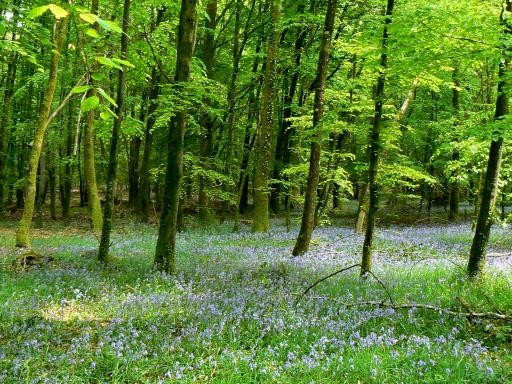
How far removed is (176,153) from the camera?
354 inches

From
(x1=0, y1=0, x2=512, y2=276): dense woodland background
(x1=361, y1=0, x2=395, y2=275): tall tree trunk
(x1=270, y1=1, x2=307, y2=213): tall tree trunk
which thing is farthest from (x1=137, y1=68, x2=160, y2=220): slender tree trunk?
(x1=361, y1=0, x2=395, y2=275): tall tree trunk

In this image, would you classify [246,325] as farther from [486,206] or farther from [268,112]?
[268,112]

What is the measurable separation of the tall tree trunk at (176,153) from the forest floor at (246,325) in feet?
1.88

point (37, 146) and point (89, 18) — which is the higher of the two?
point (89, 18)

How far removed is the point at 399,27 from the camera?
24.3 feet

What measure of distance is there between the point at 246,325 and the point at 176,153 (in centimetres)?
422

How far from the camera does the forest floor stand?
4734 millimetres

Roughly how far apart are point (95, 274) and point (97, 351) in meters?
4.28

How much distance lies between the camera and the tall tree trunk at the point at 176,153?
355 inches

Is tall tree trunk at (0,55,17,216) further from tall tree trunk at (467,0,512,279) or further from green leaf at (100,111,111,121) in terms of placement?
green leaf at (100,111,111,121)

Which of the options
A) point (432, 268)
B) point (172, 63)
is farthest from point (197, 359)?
point (172, 63)

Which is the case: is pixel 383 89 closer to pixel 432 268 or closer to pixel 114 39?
pixel 432 268

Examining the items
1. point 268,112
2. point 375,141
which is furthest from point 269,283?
point 268,112

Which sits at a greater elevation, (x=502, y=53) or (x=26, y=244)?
(x=502, y=53)
